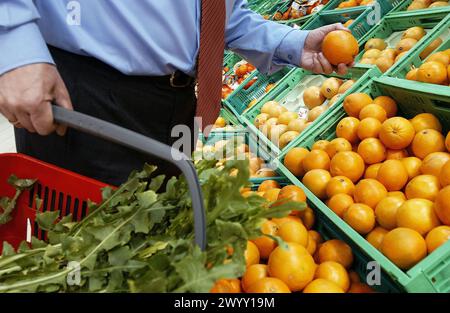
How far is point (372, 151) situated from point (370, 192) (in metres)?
0.29

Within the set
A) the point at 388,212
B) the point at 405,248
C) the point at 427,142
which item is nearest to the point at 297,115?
the point at 427,142

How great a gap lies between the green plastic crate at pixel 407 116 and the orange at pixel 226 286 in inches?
14.5

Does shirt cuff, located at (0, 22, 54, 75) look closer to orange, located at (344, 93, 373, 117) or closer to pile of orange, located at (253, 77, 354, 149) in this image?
orange, located at (344, 93, 373, 117)

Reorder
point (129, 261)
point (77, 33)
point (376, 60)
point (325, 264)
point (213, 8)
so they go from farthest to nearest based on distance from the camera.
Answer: point (376, 60) < point (213, 8) < point (77, 33) < point (325, 264) < point (129, 261)

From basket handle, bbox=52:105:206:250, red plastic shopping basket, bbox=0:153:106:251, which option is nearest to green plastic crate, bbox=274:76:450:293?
basket handle, bbox=52:105:206:250

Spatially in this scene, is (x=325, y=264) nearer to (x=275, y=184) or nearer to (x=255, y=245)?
(x=255, y=245)

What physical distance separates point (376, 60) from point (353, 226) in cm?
162

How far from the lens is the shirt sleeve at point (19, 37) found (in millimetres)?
1197

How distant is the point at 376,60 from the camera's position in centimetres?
268

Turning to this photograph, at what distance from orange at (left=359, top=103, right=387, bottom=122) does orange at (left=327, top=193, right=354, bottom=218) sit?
0.51 metres

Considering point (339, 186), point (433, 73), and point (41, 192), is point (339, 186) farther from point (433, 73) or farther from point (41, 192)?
point (41, 192)

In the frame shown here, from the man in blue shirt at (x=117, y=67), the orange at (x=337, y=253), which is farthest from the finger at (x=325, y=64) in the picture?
the orange at (x=337, y=253)

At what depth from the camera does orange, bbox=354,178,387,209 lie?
4.82ft

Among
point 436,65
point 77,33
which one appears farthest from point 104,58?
point 436,65
